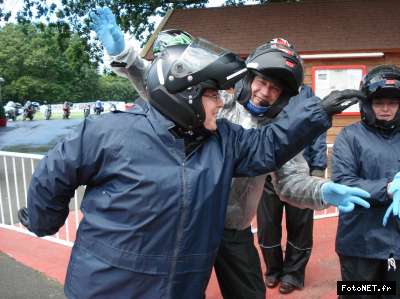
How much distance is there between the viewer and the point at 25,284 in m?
4.13

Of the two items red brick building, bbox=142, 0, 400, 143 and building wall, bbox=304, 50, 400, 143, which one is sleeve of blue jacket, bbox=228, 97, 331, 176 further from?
building wall, bbox=304, 50, 400, 143

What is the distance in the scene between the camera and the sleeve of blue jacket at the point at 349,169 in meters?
2.61

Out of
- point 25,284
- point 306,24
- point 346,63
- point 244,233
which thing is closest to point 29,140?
point 306,24

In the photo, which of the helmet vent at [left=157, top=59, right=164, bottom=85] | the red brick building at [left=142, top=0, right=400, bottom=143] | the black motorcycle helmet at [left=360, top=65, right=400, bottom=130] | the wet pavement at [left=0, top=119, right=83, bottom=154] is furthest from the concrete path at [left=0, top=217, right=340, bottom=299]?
the wet pavement at [left=0, top=119, right=83, bottom=154]

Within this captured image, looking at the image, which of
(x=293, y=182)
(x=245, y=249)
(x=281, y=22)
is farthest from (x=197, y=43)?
(x=281, y=22)

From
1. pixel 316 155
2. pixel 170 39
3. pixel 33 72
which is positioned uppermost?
pixel 33 72

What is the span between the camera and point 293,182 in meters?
2.24

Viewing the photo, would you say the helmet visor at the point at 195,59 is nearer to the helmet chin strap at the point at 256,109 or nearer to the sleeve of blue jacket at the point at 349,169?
the helmet chin strap at the point at 256,109

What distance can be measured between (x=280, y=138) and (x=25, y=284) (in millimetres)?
3196

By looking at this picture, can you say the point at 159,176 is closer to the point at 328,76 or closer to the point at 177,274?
the point at 177,274

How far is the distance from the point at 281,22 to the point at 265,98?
28.3ft

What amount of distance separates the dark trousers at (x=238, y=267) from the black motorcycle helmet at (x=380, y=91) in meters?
1.02

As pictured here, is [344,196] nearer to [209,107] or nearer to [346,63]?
[209,107]

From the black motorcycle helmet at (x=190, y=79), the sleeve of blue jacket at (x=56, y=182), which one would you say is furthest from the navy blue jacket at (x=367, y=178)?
the sleeve of blue jacket at (x=56, y=182)
